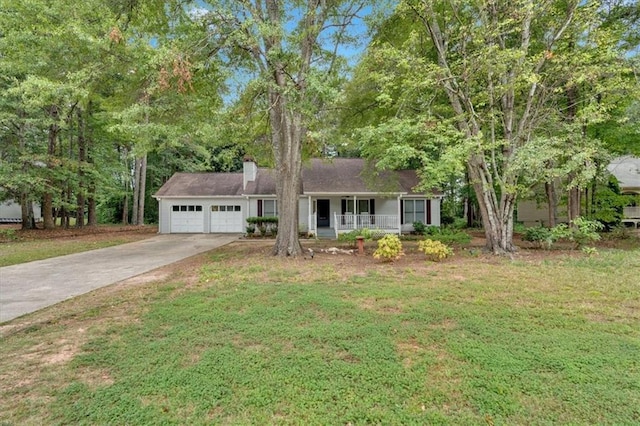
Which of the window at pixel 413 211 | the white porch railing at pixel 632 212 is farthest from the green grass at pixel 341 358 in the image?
the white porch railing at pixel 632 212

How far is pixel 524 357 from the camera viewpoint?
3418 mm

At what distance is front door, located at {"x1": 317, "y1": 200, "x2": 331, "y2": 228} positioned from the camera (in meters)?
18.6

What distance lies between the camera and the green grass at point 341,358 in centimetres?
262

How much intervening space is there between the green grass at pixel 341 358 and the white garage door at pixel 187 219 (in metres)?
15.0

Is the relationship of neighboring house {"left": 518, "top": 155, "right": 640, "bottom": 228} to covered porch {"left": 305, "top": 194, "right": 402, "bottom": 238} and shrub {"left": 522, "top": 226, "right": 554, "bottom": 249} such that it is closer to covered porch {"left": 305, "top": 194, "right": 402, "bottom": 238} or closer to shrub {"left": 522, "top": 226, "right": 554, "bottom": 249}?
shrub {"left": 522, "top": 226, "right": 554, "bottom": 249}

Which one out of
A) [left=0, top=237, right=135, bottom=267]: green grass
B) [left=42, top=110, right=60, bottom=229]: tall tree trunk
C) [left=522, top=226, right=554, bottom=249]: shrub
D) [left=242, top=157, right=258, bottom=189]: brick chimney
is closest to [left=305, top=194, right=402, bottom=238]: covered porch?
[left=242, top=157, right=258, bottom=189]: brick chimney

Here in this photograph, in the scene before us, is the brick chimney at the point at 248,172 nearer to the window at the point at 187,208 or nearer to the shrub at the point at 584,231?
the window at the point at 187,208

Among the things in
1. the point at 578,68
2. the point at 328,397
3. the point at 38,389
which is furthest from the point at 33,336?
the point at 578,68

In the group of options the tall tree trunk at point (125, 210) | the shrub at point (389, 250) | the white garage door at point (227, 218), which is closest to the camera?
the shrub at point (389, 250)

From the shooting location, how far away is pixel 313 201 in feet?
60.1

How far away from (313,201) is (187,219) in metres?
8.01

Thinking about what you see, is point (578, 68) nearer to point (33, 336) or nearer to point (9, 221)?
point (33, 336)

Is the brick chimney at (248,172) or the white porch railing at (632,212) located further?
the white porch railing at (632,212)

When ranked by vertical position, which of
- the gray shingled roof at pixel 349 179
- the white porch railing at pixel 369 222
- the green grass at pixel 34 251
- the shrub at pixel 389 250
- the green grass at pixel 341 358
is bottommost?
the green grass at pixel 341 358
